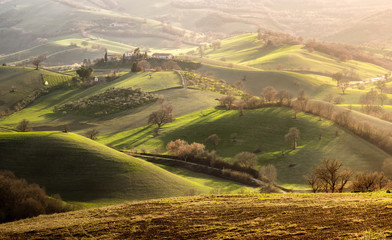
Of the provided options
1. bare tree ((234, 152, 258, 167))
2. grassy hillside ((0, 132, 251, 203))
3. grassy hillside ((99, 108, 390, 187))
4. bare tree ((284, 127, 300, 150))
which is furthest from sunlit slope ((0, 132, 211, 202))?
bare tree ((284, 127, 300, 150))

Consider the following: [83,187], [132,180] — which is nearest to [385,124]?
[132,180]

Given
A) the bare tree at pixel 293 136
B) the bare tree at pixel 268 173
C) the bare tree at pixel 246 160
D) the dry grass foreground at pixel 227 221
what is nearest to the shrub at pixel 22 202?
the dry grass foreground at pixel 227 221

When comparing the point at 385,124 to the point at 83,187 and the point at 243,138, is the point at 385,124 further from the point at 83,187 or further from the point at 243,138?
the point at 83,187

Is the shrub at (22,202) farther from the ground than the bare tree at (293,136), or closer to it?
closer to it

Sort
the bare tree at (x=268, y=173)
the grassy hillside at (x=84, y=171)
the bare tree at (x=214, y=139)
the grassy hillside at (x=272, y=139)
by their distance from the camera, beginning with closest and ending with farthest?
the grassy hillside at (x=84, y=171) < the bare tree at (x=268, y=173) < the grassy hillside at (x=272, y=139) < the bare tree at (x=214, y=139)

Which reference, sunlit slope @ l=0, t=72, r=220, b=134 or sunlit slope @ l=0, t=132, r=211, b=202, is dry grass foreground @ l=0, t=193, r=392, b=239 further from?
sunlit slope @ l=0, t=72, r=220, b=134

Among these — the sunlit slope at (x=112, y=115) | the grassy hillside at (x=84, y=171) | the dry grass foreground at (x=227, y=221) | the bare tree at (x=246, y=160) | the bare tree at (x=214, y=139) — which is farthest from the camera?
the sunlit slope at (x=112, y=115)

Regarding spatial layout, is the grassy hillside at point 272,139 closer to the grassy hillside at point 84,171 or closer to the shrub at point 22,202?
the grassy hillside at point 84,171

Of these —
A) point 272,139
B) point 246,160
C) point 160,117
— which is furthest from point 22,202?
point 160,117
